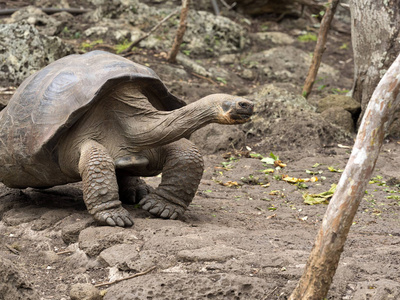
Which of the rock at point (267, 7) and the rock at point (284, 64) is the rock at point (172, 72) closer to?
the rock at point (284, 64)

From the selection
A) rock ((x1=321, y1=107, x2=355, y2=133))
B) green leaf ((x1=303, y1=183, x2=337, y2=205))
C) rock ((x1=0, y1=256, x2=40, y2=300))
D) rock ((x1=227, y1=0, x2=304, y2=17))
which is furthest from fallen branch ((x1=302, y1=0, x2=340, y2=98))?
rock ((x1=0, y1=256, x2=40, y2=300))

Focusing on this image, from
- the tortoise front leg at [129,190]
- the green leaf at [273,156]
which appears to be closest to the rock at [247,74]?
the green leaf at [273,156]

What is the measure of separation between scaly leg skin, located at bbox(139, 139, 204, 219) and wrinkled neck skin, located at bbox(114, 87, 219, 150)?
263mm

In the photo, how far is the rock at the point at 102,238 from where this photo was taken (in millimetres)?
3600

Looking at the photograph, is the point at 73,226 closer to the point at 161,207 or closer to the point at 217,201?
the point at 161,207

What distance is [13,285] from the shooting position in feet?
9.30

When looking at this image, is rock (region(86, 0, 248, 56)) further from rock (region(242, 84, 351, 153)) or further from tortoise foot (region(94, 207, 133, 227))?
tortoise foot (region(94, 207, 133, 227))

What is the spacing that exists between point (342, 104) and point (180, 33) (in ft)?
9.09

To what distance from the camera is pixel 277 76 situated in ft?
34.6

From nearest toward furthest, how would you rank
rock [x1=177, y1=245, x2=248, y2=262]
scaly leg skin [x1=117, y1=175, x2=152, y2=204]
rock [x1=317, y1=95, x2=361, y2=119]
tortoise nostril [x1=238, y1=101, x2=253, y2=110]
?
rock [x1=177, y1=245, x2=248, y2=262], tortoise nostril [x1=238, y1=101, x2=253, y2=110], scaly leg skin [x1=117, y1=175, x2=152, y2=204], rock [x1=317, y1=95, x2=361, y2=119]

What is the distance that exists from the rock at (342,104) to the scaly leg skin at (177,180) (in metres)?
4.16

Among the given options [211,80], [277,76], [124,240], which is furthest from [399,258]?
[277,76]

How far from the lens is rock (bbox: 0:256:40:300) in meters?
2.79

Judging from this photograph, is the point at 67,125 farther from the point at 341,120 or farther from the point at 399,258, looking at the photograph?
the point at 341,120
